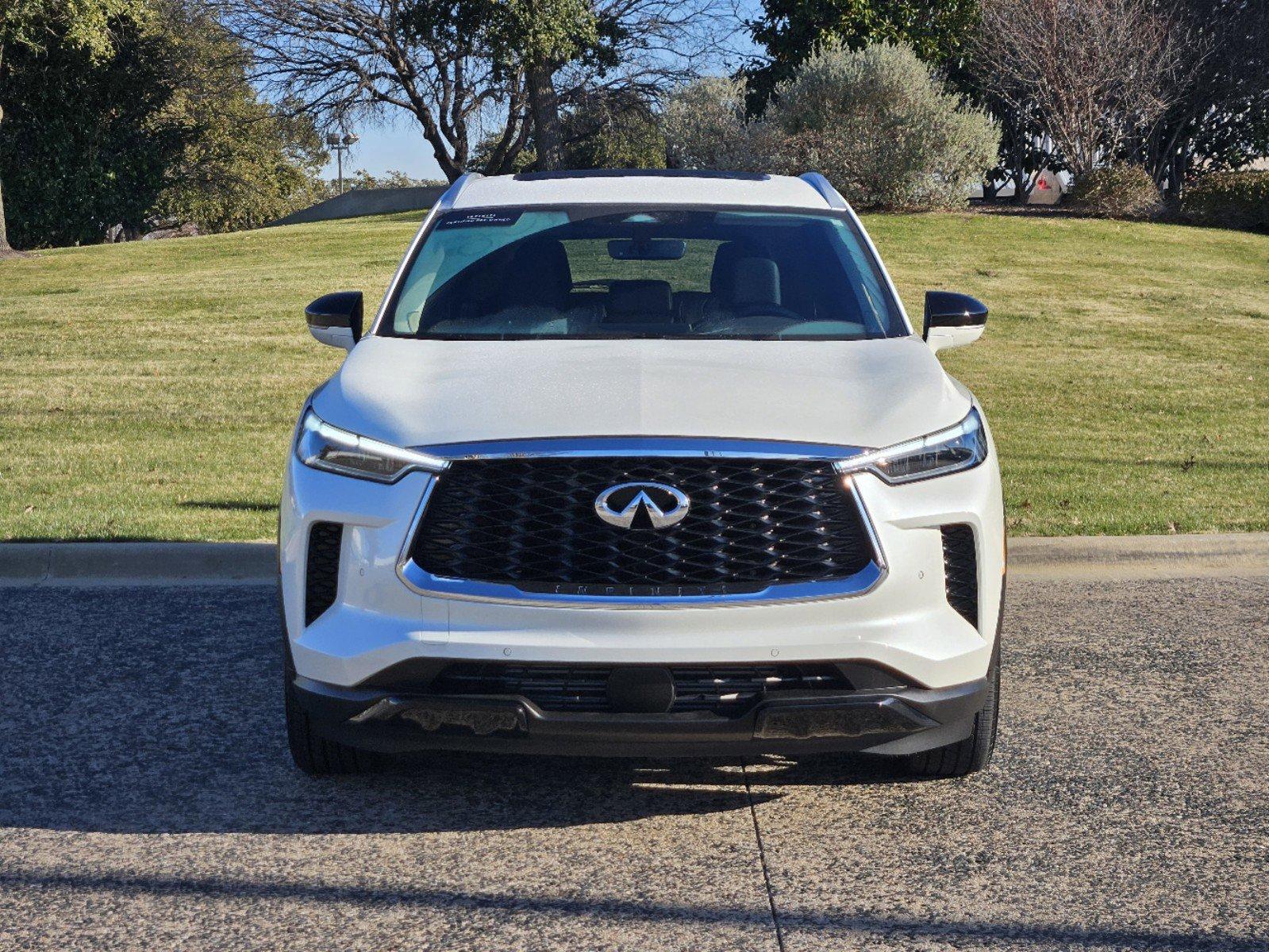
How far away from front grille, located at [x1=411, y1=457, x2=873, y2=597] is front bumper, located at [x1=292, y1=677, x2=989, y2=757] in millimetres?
331

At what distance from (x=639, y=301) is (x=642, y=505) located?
1807mm

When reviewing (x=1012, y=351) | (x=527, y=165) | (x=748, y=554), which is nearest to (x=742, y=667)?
(x=748, y=554)

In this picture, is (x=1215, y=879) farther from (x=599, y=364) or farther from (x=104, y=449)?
(x=104, y=449)

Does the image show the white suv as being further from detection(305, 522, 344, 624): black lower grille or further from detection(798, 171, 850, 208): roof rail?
detection(798, 171, 850, 208): roof rail

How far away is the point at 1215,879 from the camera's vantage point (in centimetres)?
389

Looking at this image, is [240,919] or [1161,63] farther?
[1161,63]

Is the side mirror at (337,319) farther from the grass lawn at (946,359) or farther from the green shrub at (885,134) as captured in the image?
the green shrub at (885,134)

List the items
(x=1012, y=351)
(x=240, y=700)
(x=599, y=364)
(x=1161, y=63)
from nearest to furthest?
(x=599, y=364) → (x=240, y=700) → (x=1012, y=351) → (x=1161, y=63)

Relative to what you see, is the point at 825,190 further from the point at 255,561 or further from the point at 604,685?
the point at 255,561

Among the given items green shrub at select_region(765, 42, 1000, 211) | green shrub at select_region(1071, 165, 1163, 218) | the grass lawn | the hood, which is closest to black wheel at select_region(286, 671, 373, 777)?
the hood

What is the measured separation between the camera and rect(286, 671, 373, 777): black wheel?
14.3ft

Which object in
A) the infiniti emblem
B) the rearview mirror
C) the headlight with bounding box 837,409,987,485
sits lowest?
the infiniti emblem

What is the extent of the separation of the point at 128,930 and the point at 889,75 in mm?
28317

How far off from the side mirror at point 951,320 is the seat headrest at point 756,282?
570mm
